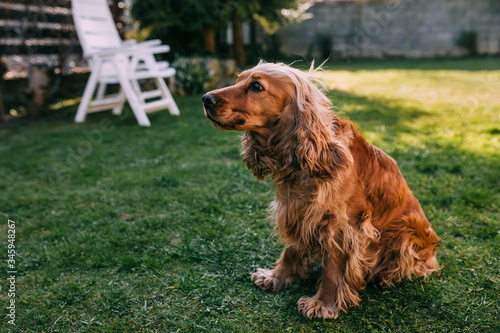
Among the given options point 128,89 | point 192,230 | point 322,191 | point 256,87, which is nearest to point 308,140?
point 322,191

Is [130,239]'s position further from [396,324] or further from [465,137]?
[465,137]

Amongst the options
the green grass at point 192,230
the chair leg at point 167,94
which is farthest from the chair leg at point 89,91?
the chair leg at point 167,94

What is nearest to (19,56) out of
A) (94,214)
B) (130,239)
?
(94,214)

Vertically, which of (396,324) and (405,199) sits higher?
(405,199)

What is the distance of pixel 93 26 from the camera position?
20.9ft

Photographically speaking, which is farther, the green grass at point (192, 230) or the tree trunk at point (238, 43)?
the tree trunk at point (238, 43)

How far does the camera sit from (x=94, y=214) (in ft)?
10.5

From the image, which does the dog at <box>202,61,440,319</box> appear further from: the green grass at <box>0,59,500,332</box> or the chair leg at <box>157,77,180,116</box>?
the chair leg at <box>157,77,180,116</box>

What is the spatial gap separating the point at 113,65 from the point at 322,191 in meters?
5.22

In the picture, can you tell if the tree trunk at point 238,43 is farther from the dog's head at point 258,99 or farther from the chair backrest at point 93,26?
the dog's head at point 258,99

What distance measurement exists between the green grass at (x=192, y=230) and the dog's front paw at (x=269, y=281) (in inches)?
1.9

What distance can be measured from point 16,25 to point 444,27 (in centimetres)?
1409

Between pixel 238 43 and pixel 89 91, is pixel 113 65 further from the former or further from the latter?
pixel 238 43

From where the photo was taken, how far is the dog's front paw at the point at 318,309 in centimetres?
202
